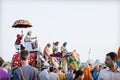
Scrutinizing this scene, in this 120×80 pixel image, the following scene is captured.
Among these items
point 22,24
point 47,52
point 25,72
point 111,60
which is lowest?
point 25,72

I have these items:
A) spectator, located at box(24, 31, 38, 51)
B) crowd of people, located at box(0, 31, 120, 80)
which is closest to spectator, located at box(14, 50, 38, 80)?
crowd of people, located at box(0, 31, 120, 80)

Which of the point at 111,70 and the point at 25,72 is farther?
the point at 25,72

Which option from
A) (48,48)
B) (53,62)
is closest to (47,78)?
(53,62)

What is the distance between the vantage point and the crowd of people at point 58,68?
20.9 feet

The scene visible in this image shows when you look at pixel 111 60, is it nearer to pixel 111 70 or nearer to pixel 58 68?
pixel 111 70

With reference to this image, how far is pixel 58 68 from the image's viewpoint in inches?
535

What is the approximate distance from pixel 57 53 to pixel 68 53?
0.50 metres

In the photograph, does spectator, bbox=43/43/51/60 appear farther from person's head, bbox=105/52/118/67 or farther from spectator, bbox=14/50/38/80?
person's head, bbox=105/52/118/67

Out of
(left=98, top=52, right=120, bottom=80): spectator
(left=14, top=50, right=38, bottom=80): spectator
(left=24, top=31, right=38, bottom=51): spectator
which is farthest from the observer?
(left=24, top=31, right=38, bottom=51): spectator

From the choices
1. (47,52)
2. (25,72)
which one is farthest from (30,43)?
(25,72)

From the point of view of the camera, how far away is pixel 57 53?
628 inches

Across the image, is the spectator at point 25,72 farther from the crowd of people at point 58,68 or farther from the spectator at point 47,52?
the spectator at point 47,52

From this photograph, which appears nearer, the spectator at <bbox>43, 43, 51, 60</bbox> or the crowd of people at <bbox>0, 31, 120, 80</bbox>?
the crowd of people at <bbox>0, 31, 120, 80</bbox>

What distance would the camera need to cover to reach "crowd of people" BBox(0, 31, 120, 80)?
638cm
